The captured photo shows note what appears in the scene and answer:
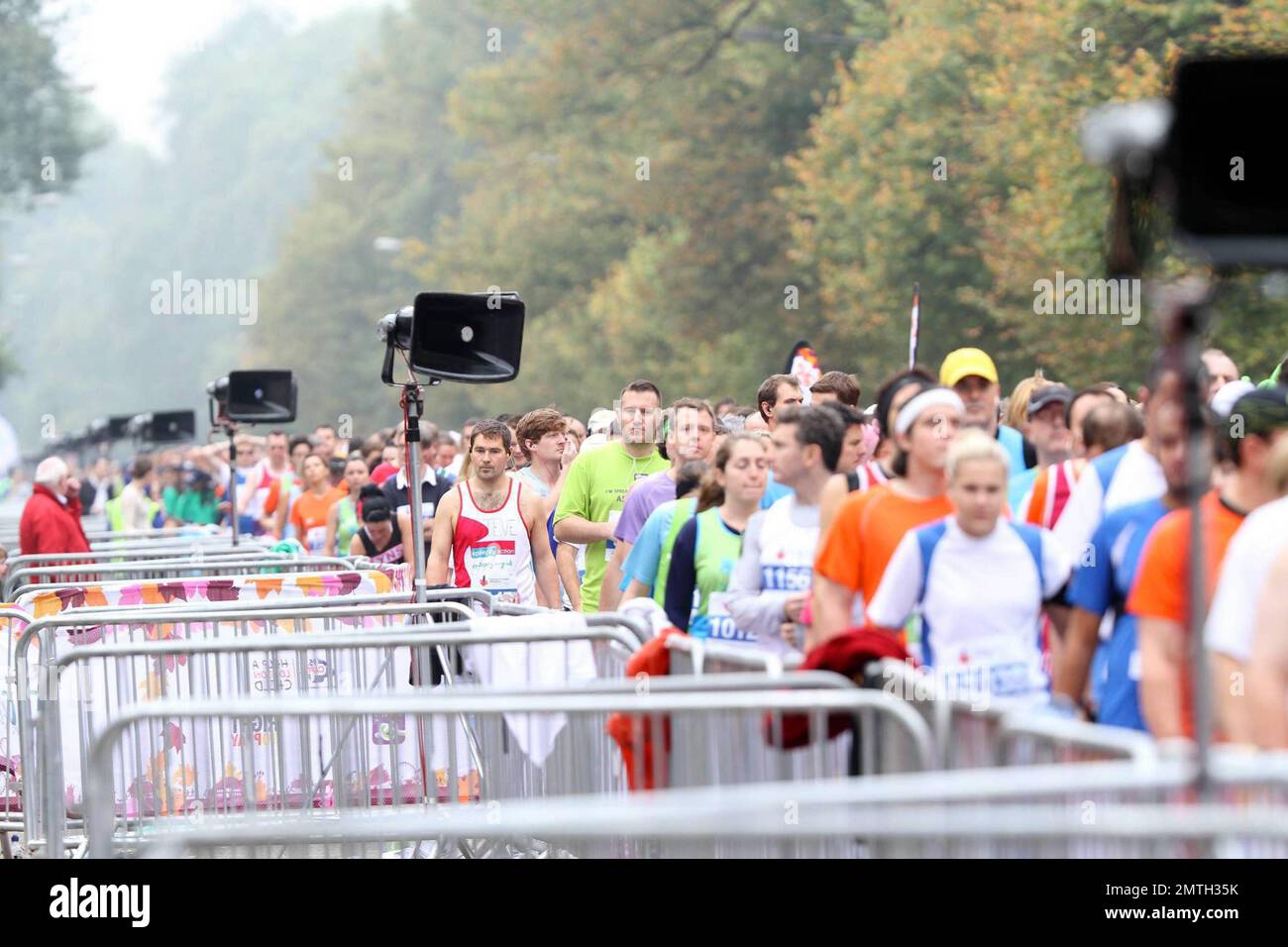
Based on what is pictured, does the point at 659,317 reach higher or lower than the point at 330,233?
lower

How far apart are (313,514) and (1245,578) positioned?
1451 centimetres

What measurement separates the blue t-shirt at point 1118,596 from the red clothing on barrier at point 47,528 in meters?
12.5

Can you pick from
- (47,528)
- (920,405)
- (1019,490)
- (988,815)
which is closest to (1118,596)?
(920,405)

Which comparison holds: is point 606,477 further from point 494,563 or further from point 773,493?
point 773,493

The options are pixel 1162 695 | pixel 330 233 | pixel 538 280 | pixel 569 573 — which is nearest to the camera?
pixel 1162 695

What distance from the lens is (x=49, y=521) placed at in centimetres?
1769

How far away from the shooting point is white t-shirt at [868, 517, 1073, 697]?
6.31m

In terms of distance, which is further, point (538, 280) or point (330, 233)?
point (330, 233)

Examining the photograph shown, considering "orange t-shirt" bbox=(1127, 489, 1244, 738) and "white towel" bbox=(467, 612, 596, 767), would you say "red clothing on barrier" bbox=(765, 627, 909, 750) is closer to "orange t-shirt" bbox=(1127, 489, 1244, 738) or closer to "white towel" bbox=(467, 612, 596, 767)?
"orange t-shirt" bbox=(1127, 489, 1244, 738)

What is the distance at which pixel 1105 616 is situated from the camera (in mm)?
6684
